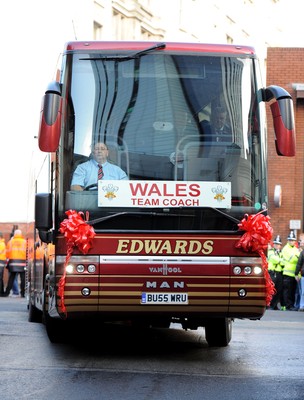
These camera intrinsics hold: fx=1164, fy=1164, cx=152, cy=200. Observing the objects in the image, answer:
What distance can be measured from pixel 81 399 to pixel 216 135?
3791 millimetres

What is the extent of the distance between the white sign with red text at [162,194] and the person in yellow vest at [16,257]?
19170mm

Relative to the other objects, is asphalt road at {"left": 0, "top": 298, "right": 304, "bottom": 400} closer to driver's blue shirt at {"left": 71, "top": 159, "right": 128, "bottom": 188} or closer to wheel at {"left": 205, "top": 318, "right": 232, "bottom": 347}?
wheel at {"left": 205, "top": 318, "right": 232, "bottom": 347}

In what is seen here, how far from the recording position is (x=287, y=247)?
28.1m

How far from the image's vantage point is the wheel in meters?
13.6

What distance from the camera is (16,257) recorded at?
30750 mm

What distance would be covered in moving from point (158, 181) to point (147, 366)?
1841 millimetres

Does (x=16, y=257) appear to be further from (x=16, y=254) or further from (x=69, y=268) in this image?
(x=69, y=268)

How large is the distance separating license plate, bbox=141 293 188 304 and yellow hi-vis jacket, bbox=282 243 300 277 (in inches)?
646

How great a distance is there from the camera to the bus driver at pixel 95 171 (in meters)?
11.7

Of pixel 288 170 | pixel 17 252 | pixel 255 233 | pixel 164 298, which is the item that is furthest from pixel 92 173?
pixel 288 170

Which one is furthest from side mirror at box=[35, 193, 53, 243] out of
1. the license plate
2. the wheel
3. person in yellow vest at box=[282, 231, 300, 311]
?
person in yellow vest at box=[282, 231, 300, 311]

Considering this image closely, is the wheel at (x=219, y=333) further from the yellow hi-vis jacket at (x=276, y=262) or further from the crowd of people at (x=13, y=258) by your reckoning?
the crowd of people at (x=13, y=258)

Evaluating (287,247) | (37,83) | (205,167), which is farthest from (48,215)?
(37,83)

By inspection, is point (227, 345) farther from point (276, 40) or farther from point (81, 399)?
point (276, 40)
